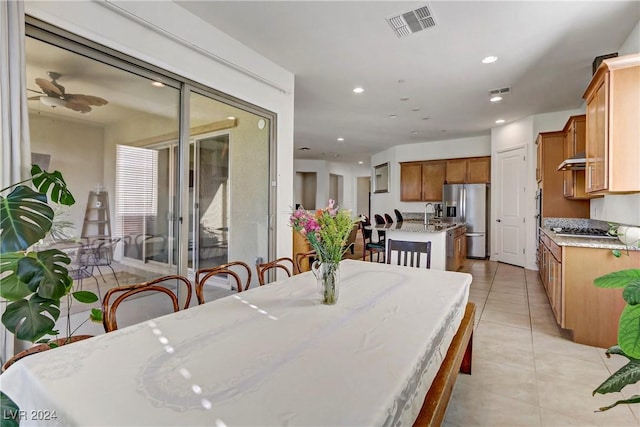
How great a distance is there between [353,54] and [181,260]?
2.73 metres

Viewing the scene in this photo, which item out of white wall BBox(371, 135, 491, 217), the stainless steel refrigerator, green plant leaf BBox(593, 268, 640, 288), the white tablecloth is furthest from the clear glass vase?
white wall BBox(371, 135, 491, 217)

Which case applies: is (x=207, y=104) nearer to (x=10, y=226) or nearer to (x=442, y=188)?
(x=10, y=226)

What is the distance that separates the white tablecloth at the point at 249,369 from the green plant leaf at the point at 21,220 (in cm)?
44

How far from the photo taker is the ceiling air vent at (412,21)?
2613 mm

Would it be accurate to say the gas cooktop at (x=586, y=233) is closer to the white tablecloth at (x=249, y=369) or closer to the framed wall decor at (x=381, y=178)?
the white tablecloth at (x=249, y=369)

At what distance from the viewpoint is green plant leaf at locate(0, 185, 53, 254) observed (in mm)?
1135

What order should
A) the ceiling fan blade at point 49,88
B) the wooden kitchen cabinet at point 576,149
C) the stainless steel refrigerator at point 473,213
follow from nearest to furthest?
the ceiling fan blade at point 49,88 < the wooden kitchen cabinet at point 576,149 < the stainless steel refrigerator at point 473,213

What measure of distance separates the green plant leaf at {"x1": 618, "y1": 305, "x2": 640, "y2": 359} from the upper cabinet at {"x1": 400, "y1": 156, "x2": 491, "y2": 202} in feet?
22.4

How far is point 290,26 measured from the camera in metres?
2.81

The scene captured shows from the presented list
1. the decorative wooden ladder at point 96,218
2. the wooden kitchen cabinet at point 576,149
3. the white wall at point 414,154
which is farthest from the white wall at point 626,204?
the decorative wooden ladder at point 96,218

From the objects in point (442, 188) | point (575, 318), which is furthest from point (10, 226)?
point (442, 188)

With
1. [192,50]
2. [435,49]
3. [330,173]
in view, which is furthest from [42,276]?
[330,173]

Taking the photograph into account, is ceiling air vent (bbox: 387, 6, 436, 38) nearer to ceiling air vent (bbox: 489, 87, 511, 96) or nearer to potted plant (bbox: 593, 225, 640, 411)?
ceiling air vent (bbox: 489, 87, 511, 96)

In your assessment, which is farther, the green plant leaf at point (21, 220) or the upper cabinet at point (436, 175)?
the upper cabinet at point (436, 175)
